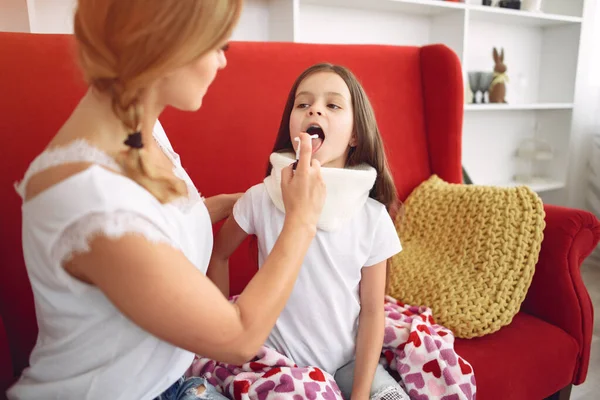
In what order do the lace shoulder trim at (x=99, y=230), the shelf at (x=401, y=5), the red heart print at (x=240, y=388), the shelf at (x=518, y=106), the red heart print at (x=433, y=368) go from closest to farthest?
the lace shoulder trim at (x=99, y=230)
the red heart print at (x=240, y=388)
the red heart print at (x=433, y=368)
the shelf at (x=401, y=5)
the shelf at (x=518, y=106)

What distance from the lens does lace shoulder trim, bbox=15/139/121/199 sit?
554 millimetres

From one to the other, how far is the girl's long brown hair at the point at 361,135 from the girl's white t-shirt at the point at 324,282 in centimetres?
9

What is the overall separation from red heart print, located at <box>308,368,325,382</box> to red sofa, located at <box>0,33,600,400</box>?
37cm

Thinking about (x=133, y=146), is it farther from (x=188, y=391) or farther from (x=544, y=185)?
(x=544, y=185)

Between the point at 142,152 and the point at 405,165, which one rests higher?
the point at 142,152

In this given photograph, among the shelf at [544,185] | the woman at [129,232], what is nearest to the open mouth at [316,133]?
the woman at [129,232]

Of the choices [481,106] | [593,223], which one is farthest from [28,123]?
[481,106]

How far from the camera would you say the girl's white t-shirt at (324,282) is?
0.93 metres

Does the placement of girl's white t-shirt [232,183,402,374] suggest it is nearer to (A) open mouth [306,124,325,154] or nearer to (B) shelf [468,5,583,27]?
(A) open mouth [306,124,325,154]

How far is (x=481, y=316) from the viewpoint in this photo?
44.4 inches

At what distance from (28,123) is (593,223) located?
4.36ft

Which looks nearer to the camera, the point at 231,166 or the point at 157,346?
the point at 157,346

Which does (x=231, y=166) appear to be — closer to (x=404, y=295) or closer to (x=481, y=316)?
(x=404, y=295)

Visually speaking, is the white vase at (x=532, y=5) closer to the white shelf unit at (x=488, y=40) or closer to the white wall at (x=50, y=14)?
the white shelf unit at (x=488, y=40)
